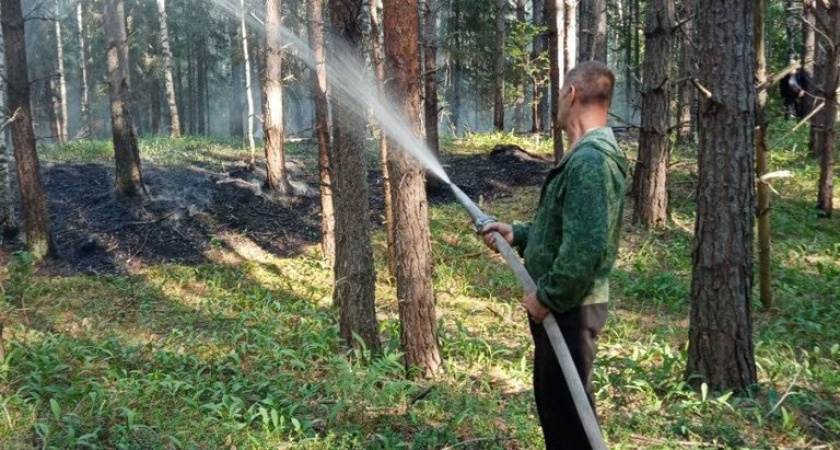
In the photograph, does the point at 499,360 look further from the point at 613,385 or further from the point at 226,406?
the point at 226,406

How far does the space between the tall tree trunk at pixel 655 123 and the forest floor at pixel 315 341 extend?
0.58 m

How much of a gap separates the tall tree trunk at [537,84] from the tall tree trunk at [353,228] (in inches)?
551

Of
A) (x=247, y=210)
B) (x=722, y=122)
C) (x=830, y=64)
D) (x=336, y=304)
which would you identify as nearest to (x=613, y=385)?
(x=722, y=122)

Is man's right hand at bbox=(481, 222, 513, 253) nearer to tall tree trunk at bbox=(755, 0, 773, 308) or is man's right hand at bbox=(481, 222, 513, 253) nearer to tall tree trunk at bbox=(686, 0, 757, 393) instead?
tall tree trunk at bbox=(686, 0, 757, 393)

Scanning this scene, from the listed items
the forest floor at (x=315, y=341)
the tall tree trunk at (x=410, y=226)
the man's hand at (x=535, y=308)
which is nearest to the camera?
the man's hand at (x=535, y=308)

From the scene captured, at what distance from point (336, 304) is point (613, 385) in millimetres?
4151

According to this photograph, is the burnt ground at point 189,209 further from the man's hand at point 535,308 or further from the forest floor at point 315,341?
the man's hand at point 535,308

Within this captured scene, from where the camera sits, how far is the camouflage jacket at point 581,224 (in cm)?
287

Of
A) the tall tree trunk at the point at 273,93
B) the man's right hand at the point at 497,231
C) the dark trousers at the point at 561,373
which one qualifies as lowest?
the dark trousers at the point at 561,373

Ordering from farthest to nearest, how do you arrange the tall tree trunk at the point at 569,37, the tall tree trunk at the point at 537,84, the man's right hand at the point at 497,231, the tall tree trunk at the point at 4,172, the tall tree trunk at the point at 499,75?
the tall tree trunk at the point at 499,75, the tall tree trunk at the point at 537,84, the tall tree trunk at the point at 569,37, the tall tree trunk at the point at 4,172, the man's right hand at the point at 497,231

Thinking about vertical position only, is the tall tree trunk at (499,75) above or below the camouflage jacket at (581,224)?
above

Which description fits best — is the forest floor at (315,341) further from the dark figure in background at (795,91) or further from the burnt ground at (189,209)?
the dark figure in background at (795,91)

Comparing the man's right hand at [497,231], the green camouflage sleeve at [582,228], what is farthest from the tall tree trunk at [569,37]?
the green camouflage sleeve at [582,228]

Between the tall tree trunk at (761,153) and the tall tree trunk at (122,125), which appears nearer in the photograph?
the tall tree trunk at (761,153)
